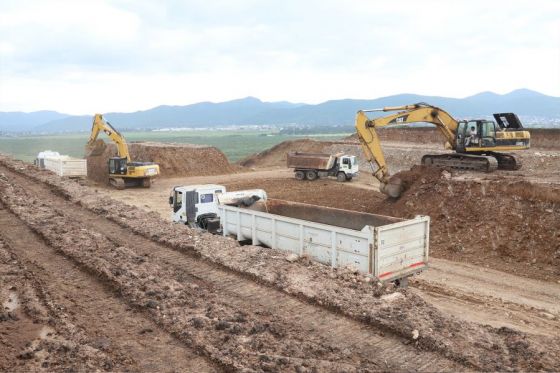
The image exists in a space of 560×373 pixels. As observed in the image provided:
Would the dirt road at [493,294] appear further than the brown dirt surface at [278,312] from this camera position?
Yes

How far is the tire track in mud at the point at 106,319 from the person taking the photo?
21.2 feet

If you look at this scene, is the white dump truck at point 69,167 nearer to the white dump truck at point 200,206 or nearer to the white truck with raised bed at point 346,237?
the white dump truck at point 200,206

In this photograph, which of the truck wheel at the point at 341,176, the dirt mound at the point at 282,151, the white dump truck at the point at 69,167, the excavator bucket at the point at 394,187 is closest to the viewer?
the excavator bucket at the point at 394,187

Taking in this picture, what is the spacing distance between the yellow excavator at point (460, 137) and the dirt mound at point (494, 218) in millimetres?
3191

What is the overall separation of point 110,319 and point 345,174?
28.1m

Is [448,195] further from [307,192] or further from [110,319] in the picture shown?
[110,319]

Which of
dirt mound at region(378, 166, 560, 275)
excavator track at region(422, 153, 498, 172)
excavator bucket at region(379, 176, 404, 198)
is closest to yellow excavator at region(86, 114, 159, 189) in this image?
excavator bucket at region(379, 176, 404, 198)

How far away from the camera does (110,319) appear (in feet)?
25.3

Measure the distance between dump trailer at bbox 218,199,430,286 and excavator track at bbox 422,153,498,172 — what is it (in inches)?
479

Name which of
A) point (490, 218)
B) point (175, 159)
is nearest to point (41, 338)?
point (490, 218)

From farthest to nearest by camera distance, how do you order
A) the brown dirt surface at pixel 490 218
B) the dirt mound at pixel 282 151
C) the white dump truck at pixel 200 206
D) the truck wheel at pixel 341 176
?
the dirt mound at pixel 282 151, the truck wheel at pixel 341 176, the white dump truck at pixel 200 206, the brown dirt surface at pixel 490 218

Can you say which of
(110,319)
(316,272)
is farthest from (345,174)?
(110,319)

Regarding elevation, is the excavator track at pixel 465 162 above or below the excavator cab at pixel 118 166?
above

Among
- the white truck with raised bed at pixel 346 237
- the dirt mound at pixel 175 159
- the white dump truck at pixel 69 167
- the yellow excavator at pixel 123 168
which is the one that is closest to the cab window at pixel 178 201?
the white truck with raised bed at pixel 346 237
